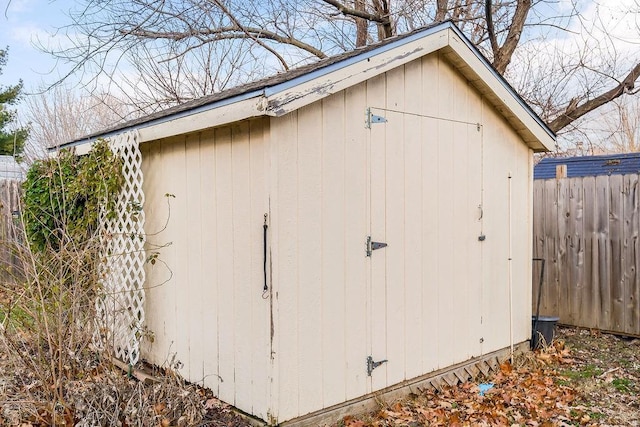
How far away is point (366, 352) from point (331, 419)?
56 cm

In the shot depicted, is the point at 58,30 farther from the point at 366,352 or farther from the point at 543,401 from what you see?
the point at 543,401

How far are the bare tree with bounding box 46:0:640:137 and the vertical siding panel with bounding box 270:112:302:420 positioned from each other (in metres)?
5.46

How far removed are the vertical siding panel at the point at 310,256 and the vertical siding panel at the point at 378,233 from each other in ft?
1.74

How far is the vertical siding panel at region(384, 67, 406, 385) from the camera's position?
13.4 feet

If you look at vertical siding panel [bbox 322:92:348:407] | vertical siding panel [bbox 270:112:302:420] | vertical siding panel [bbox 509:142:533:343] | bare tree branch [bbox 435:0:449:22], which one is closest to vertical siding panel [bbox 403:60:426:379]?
vertical siding panel [bbox 322:92:348:407]

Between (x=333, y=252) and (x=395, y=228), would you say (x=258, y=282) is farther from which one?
(x=395, y=228)

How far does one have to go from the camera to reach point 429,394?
4.33 m

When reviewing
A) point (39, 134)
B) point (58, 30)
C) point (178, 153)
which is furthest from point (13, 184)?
point (39, 134)

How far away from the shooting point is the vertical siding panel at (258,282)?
3381 millimetres

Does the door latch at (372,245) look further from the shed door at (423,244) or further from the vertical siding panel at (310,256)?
the vertical siding panel at (310,256)

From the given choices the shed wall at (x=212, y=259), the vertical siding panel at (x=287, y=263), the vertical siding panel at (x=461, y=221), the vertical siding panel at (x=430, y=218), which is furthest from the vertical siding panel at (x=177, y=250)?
the vertical siding panel at (x=461, y=221)

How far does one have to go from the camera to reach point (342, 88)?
3557 mm

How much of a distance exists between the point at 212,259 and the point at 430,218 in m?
1.91

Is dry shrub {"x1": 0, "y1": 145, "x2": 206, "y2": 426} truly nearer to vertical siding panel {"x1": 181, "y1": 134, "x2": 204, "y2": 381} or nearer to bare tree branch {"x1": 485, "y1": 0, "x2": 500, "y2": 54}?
vertical siding panel {"x1": 181, "y1": 134, "x2": 204, "y2": 381}
